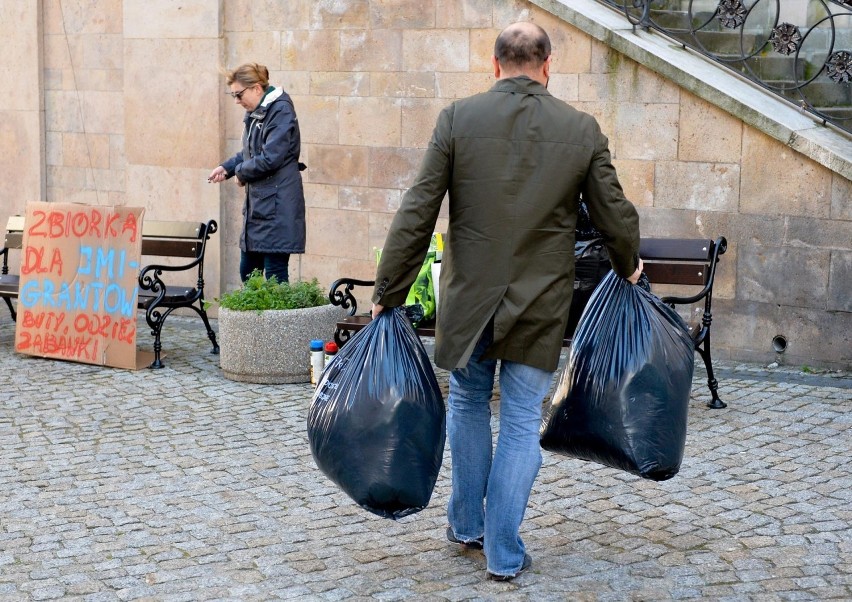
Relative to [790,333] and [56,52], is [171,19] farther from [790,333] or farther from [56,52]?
[790,333]

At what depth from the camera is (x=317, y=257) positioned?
9.78 metres

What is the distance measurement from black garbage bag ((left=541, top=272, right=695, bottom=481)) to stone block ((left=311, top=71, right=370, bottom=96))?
499 cm

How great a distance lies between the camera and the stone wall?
7922 millimetres

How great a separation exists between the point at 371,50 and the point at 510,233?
5291 mm

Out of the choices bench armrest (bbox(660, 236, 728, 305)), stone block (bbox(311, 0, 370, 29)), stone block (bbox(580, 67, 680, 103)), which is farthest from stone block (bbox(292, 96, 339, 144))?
bench armrest (bbox(660, 236, 728, 305))

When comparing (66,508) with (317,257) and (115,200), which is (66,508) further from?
(115,200)

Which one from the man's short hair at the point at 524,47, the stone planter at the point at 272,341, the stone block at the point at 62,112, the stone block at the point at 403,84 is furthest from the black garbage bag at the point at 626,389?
the stone block at the point at 62,112

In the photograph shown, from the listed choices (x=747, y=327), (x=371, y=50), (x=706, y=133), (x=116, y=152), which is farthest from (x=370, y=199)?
(x=747, y=327)

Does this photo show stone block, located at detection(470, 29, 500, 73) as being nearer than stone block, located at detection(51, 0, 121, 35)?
→ Yes

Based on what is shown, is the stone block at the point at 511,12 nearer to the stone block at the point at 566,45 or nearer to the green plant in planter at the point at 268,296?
the stone block at the point at 566,45

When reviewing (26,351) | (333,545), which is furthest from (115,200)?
(333,545)

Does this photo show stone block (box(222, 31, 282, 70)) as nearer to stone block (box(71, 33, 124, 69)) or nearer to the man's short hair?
stone block (box(71, 33, 124, 69))

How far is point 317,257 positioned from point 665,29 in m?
2.99

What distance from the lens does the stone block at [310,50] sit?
947 cm
